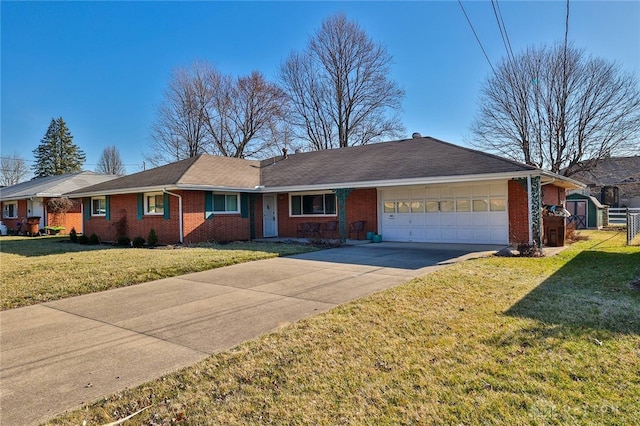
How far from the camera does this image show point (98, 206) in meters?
19.3

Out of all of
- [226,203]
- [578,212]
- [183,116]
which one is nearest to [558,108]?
[578,212]

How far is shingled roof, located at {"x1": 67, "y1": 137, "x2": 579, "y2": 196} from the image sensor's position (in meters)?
13.4

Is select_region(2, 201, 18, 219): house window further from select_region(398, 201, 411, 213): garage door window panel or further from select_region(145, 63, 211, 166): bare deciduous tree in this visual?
select_region(398, 201, 411, 213): garage door window panel

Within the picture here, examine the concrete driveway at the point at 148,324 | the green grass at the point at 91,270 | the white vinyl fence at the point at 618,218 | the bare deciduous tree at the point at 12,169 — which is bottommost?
the concrete driveway at the point at 148,324

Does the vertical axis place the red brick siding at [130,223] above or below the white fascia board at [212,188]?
below

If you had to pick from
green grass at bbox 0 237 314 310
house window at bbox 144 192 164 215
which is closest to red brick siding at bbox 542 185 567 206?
green grass at bbox 0 237 314 310

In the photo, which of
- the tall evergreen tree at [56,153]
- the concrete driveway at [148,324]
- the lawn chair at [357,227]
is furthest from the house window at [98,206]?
the tall evergreen tree at [56,153]

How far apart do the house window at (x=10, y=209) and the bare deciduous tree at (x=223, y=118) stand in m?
12.2

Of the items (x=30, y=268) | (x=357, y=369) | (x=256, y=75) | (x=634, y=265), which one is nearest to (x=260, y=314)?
(x=357, y=369)

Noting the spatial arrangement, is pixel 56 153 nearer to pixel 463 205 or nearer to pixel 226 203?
pixel 226 203

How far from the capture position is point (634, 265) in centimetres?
918

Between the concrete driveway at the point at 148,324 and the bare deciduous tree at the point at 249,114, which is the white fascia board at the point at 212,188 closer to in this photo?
the concrete driveway at the point at 148,324

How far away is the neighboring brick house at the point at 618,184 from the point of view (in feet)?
110

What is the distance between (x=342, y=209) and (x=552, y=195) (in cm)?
1039
